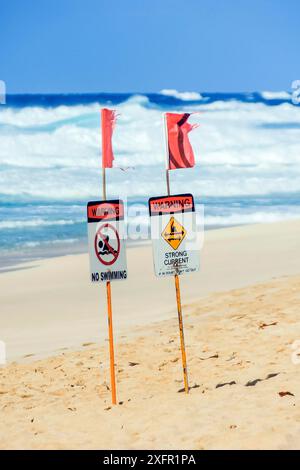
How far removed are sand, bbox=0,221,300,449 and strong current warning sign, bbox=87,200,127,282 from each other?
151cm

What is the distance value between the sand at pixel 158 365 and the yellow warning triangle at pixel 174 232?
1731 millimetres

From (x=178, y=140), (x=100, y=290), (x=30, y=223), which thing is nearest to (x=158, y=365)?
(x=178, y=140)

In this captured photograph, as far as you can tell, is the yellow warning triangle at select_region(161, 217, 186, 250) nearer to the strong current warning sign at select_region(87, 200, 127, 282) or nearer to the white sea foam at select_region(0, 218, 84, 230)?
the strong current warning sign at select_region(87, 200, 127, 282)

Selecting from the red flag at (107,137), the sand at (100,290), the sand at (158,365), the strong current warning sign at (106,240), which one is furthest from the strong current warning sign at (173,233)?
the sand at (100,290)

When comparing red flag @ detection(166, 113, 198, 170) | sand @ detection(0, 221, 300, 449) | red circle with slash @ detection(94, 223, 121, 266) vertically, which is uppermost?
red flag @ detection(166, 113, 198, 170)

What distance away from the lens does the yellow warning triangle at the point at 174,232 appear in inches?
296

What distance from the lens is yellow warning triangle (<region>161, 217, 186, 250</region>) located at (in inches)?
296

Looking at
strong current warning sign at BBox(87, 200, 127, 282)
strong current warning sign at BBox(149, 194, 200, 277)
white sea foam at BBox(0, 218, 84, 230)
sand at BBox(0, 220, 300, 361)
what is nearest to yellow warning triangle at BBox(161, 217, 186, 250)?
strong current warning sign at BBox(149, 194, 200, 277)

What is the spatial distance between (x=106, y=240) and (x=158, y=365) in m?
2.93

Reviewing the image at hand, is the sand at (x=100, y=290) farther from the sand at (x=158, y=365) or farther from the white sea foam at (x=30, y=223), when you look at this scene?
the white sea foam at (x=30, y=223)

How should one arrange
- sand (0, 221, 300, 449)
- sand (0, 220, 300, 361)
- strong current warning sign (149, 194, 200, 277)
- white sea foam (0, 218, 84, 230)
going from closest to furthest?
sand (0, 221, 300, 449) < strong current warning sign (149, 194, 200, 277) < sand (0, 220, 300, 361) < white sea foam (0, 218, 84, 230)

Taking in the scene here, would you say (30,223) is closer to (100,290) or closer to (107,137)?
(100,290)

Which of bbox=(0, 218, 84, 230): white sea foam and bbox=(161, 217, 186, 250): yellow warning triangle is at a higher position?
bbox=(0, 218, 84, 230): white sea foam
